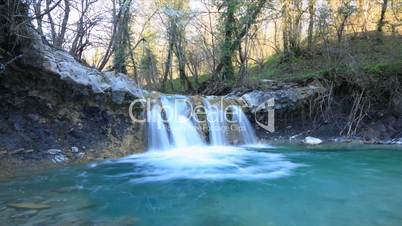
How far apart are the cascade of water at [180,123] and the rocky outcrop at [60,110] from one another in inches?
41.4

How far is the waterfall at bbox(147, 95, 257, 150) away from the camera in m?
8.87

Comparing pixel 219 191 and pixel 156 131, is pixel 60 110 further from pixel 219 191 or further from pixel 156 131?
pixel 219 191

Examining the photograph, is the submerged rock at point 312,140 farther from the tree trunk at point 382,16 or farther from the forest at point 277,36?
the tree trunk at point 382,16

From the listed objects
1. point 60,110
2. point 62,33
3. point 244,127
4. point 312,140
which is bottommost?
point 312,140

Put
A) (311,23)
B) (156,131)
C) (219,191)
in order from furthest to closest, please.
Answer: (311,23) < (156,131) < (219,191)

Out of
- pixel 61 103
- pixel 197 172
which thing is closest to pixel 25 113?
pixel 61 103

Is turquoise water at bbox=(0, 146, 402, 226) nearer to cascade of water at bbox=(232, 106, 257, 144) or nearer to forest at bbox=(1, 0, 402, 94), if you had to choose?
cascade of water at bbox=(232, 106, 257, 144)

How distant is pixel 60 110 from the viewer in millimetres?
7418

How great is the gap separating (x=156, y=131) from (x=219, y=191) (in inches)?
165

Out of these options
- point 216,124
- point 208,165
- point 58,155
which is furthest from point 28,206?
point 216,124

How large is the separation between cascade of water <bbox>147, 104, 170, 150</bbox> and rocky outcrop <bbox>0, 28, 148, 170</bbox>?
356mm

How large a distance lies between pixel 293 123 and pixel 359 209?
657 centimetres

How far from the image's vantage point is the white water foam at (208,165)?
597 centimetres

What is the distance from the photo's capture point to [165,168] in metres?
6.65
